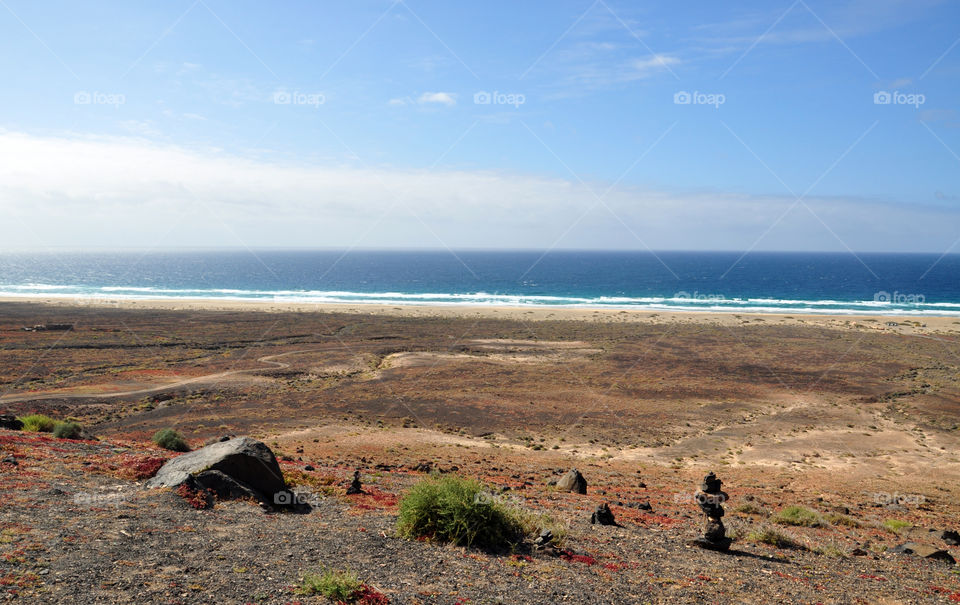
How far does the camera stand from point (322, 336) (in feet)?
188

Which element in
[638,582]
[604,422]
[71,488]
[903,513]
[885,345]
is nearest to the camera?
[638,582]

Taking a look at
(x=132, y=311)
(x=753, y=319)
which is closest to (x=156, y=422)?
(x=132, y=311)

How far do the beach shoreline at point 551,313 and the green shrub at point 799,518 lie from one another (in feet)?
190

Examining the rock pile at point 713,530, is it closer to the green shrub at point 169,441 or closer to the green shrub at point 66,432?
the green shrub at point 169,441

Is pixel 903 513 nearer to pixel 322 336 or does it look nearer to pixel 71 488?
pixel 71 488

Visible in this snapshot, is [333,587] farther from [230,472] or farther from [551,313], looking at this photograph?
[551,313]

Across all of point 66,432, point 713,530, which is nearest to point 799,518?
point 713,530

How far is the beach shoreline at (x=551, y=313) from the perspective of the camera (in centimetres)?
6838

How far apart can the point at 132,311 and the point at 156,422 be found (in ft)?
187

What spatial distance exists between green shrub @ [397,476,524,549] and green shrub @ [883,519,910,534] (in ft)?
35.7

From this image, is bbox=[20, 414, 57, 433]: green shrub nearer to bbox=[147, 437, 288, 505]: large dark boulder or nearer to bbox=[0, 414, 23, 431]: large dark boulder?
bbox=[0, 414, 23, 431]: large dark boulder

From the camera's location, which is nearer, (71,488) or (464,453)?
(71,488)

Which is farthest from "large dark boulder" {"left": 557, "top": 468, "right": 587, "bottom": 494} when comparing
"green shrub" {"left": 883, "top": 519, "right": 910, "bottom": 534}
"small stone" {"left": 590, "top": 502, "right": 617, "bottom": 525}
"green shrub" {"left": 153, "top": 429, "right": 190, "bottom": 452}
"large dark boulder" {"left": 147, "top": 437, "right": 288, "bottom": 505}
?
"green shrub" {"left": 153, "top": 429, "right": 190, "bottom": 452}

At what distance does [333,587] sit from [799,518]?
12.8m
